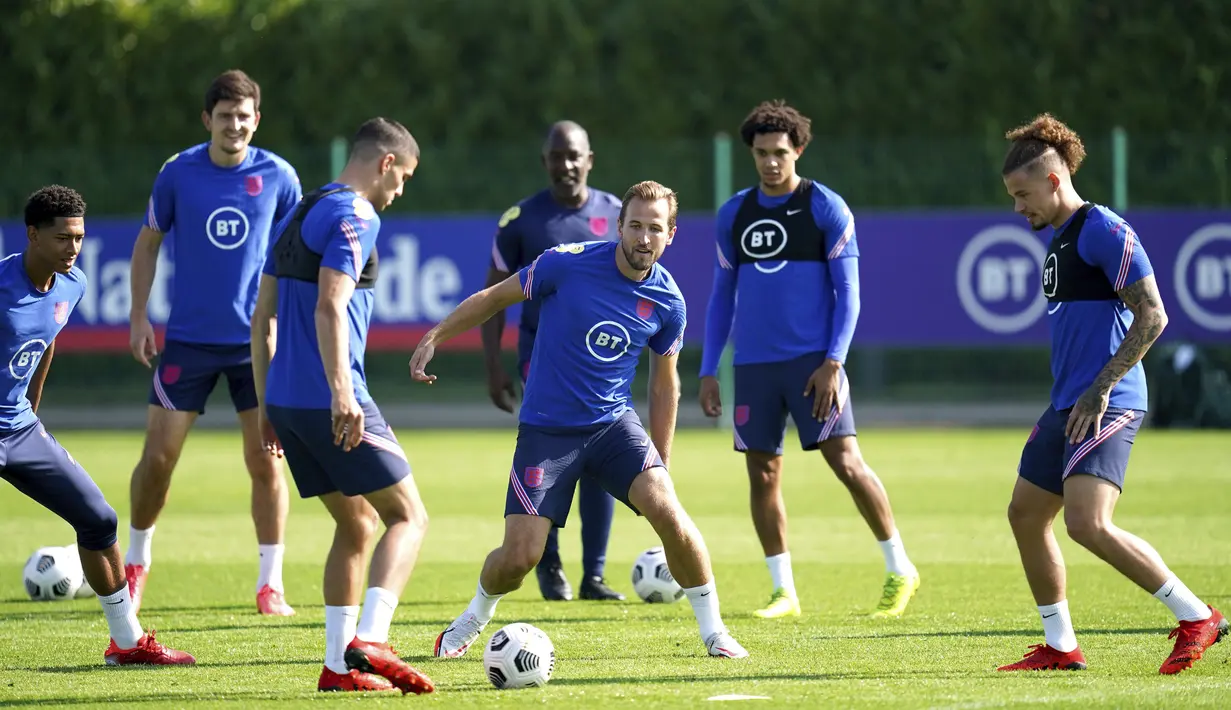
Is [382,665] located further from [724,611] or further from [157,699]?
[724,611]

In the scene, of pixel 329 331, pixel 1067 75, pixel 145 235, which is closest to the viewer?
pixel 329 331

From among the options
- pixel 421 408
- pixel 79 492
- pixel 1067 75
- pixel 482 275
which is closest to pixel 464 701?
pixel 79 492

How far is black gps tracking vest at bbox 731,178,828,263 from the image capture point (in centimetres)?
889

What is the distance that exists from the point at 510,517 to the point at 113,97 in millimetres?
19753

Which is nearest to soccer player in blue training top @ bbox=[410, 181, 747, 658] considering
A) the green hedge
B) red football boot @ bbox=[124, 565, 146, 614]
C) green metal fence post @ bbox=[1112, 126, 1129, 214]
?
red football boot @ bbox=[124, 565, 146, 614]

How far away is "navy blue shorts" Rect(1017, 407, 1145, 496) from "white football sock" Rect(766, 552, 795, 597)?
195 cm

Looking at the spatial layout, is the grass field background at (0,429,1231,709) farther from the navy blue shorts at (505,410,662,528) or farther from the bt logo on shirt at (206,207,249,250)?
the bt logo on shirt at (206,207,249,250)

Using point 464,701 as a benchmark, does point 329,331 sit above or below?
above

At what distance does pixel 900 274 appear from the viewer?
1922cm

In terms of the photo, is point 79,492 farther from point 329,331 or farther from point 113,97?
point 113,97

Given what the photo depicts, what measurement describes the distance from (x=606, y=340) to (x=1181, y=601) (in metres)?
2.59

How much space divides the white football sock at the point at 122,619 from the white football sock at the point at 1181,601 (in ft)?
14.2

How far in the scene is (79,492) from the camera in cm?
702

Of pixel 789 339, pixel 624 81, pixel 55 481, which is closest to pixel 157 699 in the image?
pixel 55 481
